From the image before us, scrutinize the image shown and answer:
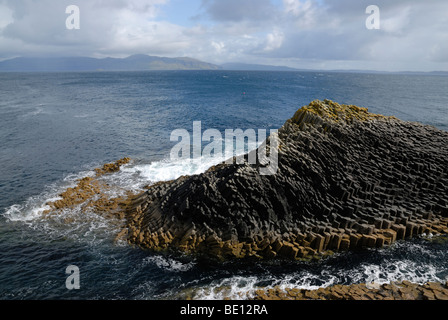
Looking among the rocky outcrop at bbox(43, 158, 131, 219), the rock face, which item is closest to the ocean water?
the rocky outcrop at bbox(43, 158, 131, 219)

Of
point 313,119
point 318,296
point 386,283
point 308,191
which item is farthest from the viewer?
point 313,119

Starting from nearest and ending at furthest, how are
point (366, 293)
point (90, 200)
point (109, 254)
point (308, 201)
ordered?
point (366, 293), point (109, 254), point (308, 201), point (90, 200)

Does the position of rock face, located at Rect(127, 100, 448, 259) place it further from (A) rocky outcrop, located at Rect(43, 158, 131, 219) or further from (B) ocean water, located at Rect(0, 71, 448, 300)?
(A) rocky outcrop, located at Rect(43, 158, 131, 219)

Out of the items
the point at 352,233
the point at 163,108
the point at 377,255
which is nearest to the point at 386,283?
the point at 377,255

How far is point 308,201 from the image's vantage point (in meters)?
21.9

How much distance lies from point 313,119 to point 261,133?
23.7 meters

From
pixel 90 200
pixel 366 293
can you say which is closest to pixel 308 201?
pixel 366 293

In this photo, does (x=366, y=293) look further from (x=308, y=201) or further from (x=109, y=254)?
(x=109, y=254)

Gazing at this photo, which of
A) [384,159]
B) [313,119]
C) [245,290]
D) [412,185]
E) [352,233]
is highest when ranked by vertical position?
[313,119]

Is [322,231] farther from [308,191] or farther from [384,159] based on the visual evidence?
[384,159]

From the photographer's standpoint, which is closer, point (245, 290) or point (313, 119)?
point (245, 290)

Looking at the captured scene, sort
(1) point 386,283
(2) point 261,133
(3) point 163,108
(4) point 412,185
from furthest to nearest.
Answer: (3) point 163,108
(2) point 261,133
(4) point 412,185
(1) point 386,283

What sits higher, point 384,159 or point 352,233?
point 384,159

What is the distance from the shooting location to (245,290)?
16672 millimetres
